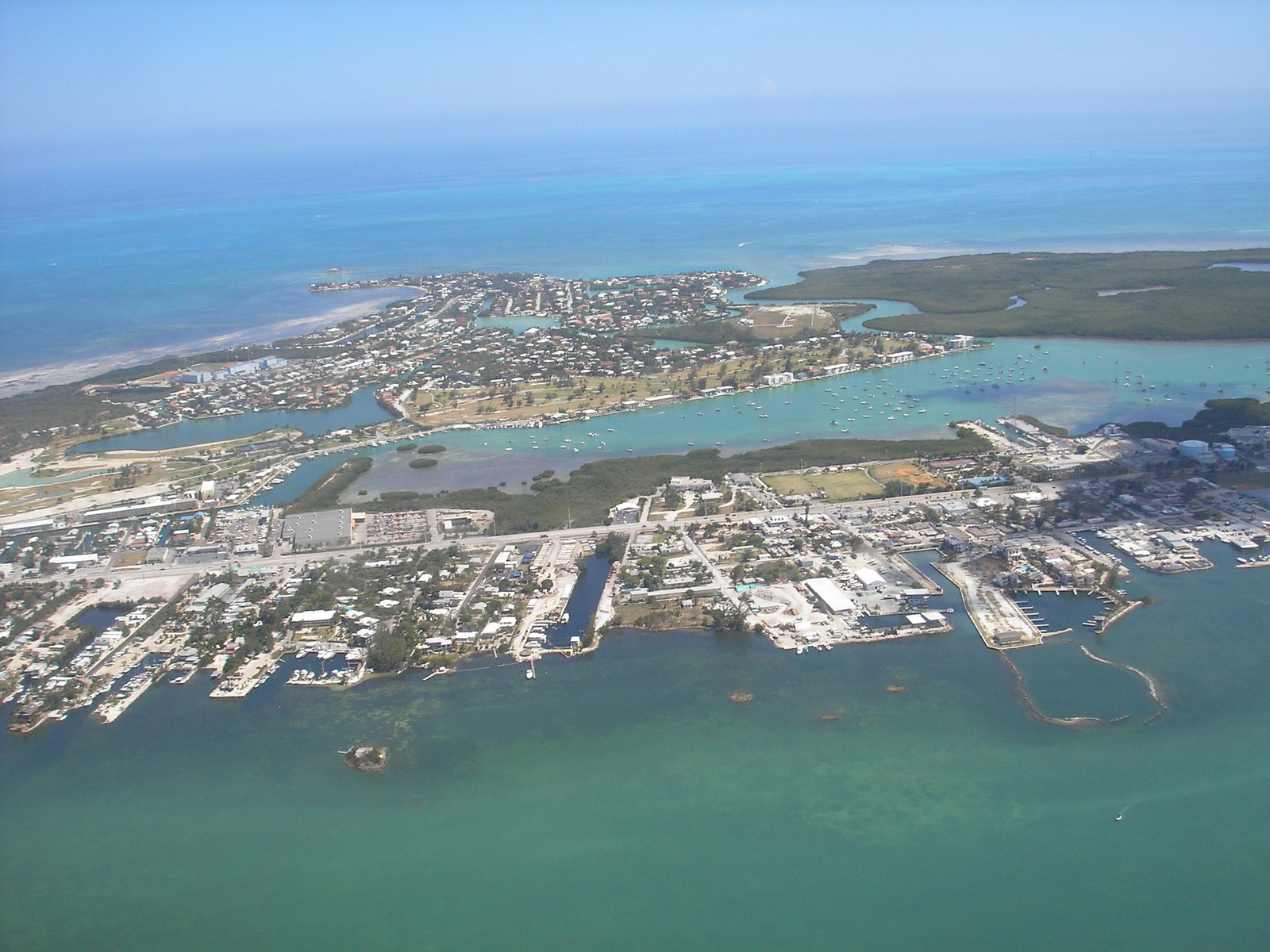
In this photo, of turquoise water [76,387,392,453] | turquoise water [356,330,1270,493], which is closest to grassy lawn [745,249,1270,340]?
turquoise water [356,330,1270,493]

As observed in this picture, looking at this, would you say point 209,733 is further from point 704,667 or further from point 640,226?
point 640,226

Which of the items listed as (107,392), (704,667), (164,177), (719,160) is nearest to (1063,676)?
(704,667)

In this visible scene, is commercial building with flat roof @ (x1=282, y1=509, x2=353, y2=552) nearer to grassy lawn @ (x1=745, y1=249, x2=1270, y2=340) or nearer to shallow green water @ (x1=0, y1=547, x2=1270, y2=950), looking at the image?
shallow green water @ (x1=0, y1=547, x2=1270, y2=950)

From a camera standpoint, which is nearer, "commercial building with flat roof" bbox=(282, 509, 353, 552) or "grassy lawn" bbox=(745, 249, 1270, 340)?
"commercial building with flat roof" bbox=(282, 509, 353, 552)

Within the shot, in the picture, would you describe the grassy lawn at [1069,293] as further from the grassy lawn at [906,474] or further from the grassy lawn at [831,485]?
the grassy lawn at [831,485]

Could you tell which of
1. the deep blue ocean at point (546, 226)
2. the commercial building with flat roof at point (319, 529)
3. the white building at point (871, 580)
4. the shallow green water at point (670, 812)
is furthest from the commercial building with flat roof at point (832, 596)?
the deep blue ocean at point (546, 226)

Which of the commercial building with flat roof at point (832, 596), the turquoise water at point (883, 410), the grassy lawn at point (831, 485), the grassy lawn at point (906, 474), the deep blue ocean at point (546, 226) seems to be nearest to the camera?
the commercial building with flat roof at point (832, 596)
